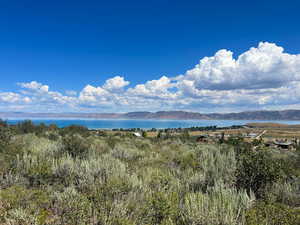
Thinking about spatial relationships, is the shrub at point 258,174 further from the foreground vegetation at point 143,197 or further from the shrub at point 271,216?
the shrub at point 271,216

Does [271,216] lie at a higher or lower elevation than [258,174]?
lower

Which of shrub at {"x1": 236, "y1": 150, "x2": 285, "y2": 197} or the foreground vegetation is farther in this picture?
shrub at {"x1": 236, "y1": 150, "x2": 285, "y2": 197}

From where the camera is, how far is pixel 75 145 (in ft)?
33.6

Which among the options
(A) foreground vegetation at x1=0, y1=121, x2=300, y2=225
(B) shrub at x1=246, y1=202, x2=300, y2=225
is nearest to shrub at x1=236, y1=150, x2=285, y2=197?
(A) foreground vegetation at x1=0, y1=121, x2=300, y2=225

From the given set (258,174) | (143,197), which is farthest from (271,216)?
(143,197)

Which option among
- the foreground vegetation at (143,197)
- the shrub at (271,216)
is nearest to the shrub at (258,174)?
the foreground vegetation at (143,197)

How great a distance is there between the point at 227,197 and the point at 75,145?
27.7 ft

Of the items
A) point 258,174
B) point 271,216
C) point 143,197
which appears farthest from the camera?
point 258,174

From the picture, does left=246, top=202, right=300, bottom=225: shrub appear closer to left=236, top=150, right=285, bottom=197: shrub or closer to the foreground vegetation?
the foreground vegetation

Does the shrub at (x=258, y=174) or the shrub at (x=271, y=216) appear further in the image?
the shrub at (x=258, y=174)

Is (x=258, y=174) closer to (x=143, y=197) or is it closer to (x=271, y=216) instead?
(x=271, y=216)

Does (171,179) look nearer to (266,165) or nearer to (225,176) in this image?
(225,176)

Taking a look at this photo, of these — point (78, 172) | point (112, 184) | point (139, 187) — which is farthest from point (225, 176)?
point (78, 172)

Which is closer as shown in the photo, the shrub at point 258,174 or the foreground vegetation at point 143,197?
the foreground vegetation at point 143,197
